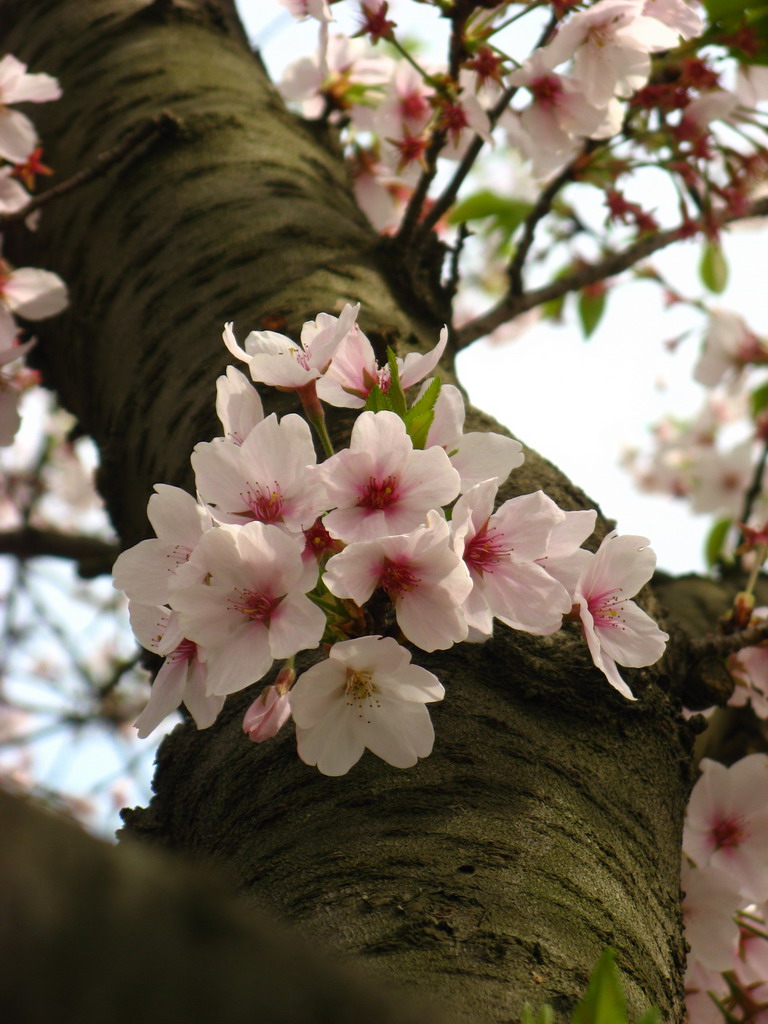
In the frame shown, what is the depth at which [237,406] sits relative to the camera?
1.03 m

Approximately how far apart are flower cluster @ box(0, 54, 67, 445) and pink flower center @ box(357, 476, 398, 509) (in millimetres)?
1076

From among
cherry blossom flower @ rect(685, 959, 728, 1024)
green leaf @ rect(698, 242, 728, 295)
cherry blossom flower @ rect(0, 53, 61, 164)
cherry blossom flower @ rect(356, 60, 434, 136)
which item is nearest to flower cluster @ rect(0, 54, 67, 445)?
cherry blossom flower @ rect(0, 53, 61, 164)

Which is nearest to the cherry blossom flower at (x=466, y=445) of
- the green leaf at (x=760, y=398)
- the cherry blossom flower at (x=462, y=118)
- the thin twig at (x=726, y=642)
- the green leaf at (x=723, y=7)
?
the thin twig at (x=726, y=642)

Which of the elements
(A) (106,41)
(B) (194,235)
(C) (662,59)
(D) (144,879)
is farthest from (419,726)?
(A) (106,41)

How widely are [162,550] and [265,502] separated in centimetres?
13

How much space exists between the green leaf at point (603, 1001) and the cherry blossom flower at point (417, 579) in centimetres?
31

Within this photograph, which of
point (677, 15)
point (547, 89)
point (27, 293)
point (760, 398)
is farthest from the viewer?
point (760, 398)

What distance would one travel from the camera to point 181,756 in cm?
113

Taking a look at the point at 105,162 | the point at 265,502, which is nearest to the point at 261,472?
the point at 265,502

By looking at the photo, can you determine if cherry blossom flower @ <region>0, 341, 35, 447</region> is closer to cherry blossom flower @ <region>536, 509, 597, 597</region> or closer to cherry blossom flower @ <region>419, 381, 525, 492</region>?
cherry blossom flower @ <region>419, 381, 525, 492</region>

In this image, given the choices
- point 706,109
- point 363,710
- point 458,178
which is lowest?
point 363,710

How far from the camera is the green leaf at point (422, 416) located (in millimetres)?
952

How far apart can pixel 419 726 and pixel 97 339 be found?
1169 millimetres

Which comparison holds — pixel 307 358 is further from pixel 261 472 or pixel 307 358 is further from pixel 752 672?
pixel 752 672
